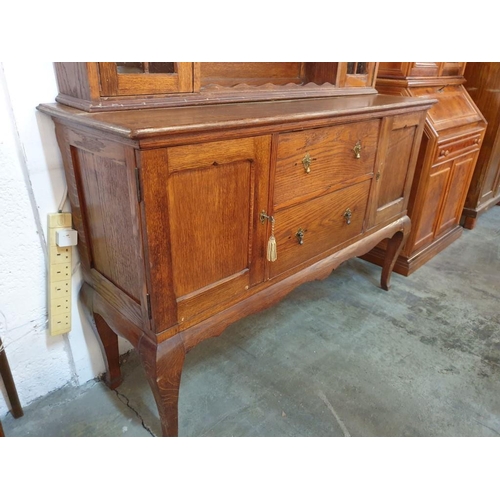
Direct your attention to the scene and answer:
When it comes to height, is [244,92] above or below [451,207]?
above

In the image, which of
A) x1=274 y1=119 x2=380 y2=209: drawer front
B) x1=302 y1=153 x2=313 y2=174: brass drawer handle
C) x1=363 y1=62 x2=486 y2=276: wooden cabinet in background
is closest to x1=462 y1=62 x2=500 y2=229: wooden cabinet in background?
x1=363 y1=62 x2=486 y2=276: wooden cabinet in background

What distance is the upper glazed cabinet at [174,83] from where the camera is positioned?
1.08 metres

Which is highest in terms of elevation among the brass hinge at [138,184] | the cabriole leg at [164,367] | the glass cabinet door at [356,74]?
the glass cabinet door at [356,74]

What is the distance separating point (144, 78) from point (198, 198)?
0.44 m

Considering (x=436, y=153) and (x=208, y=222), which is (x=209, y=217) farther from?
(x=436, y=153)

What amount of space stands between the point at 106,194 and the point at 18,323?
1.99 ft

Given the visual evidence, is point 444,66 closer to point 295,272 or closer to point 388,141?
point 388,141

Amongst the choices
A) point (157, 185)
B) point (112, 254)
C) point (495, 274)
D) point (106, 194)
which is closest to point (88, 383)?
point (112, 254)

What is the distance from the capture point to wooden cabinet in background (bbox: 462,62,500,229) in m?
2.79

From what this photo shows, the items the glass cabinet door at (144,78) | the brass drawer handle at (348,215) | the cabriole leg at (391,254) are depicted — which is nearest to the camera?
the glass cabinet door at (144,78)

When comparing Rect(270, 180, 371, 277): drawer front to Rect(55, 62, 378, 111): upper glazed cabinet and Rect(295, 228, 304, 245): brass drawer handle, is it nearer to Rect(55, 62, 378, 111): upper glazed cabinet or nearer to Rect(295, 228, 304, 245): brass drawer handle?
Rect(295, 228, 304, 245): brass drawer handle

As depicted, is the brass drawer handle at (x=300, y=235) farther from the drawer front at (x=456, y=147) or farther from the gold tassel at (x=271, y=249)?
the drawer front at (x=456, y=147)

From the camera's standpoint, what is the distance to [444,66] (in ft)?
7.91

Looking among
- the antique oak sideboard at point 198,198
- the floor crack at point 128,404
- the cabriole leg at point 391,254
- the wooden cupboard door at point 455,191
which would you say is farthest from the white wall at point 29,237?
the wooden cupboard door at point 455,191
